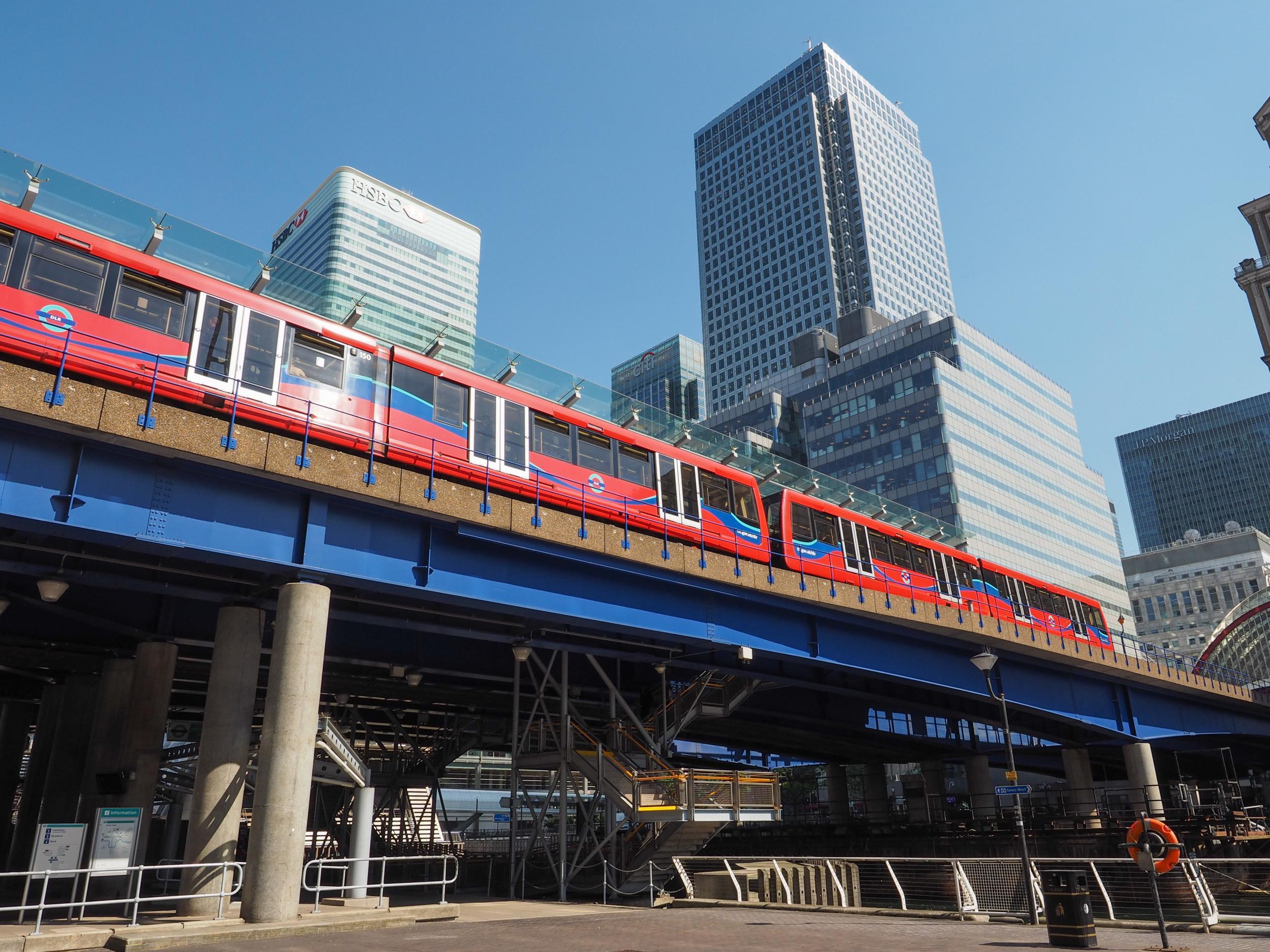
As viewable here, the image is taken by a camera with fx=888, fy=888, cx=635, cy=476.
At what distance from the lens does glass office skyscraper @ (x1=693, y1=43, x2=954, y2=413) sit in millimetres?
160500

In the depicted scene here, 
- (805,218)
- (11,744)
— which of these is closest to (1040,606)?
(11,744)

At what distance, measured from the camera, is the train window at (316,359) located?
59.0 feet

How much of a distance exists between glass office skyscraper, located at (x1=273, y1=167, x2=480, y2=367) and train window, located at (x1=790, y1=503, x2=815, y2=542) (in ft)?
405

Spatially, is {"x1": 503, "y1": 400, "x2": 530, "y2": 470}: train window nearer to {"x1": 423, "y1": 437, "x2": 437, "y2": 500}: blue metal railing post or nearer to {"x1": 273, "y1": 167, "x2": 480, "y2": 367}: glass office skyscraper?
{"x1": 423, "y1": 437, "x2": 437, "y2": 500}: blue metal railing post

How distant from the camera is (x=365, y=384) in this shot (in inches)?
752

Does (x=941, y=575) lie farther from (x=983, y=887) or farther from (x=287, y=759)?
(x=287, y=759)

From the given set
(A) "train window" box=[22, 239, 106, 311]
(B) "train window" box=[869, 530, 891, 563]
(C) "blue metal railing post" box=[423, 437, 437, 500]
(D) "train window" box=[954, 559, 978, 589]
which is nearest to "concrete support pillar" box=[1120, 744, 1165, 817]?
(D) "train window" box=[954, 559, 978, 589]

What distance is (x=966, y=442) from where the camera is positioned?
96125mm

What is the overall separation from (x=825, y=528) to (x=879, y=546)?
122 inches

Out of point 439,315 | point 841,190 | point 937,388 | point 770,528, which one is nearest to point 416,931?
point 770,528

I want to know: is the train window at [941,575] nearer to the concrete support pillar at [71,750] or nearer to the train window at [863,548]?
the train window at [863,548]

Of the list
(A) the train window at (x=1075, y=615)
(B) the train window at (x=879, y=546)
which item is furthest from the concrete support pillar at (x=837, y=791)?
(B) the train window at (x=879, y=546)

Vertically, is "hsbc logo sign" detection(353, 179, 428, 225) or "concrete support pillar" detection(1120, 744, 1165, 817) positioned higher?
"hsbc logo sign" detection(353, 179, 428, 225)

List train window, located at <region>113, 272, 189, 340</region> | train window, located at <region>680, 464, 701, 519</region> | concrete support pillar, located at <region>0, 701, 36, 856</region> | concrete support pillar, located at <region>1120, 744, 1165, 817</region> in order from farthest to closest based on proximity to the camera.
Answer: concrete support pillar, located at <region>1120, 744, 1165, 817</region> < concrete support pillar, located at <region>0, 701, 36, 856</region> < train window, located at <region>680, 464, 701, 519</region> < train window, located at <region>113, 272, 189, 340</region>
